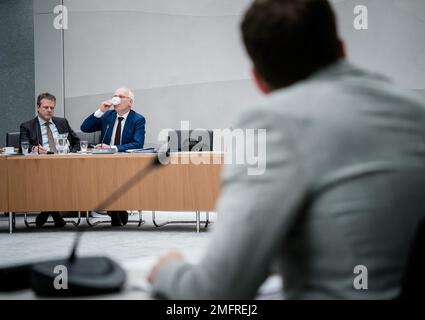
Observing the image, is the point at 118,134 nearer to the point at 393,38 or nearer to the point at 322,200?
the point at 393,38

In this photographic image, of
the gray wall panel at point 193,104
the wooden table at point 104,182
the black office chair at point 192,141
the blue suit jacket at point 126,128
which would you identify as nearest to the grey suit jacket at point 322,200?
the wooden table at point 104,182

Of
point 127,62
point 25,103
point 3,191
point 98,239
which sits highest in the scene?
point 127,62

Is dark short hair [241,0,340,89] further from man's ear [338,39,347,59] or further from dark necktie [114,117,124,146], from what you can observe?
dark necktie [114,117,124,146]

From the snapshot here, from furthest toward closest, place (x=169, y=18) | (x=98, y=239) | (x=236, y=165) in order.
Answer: (x=169, y=18) < (x=98, y=239) < (x=236, y=165)

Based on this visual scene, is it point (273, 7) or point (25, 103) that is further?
point (25, 103)

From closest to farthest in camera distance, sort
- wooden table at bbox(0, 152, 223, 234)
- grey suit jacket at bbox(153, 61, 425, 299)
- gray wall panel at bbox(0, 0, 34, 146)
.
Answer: grey suit jacket at bbox(153, 61, 425, 299)
wooden table at bbox(0, 152, 223, 234)
gray wall panel at bbox(0, 0, 34, 146)

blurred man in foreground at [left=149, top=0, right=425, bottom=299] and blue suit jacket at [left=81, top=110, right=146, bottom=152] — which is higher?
blue suit jacket at [left=81, top=110, right=146, bottom=152]

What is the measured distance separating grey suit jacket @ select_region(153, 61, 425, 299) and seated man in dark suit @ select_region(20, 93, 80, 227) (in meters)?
5.26

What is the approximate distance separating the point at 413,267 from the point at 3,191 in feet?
16.4

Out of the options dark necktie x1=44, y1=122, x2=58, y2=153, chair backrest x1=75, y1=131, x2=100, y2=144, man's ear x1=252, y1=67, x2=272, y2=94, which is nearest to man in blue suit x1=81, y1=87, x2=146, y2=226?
chair backrest x1=75, y1=131, x2=100, y2=144

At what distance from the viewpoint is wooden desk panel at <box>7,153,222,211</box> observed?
4898 mm
